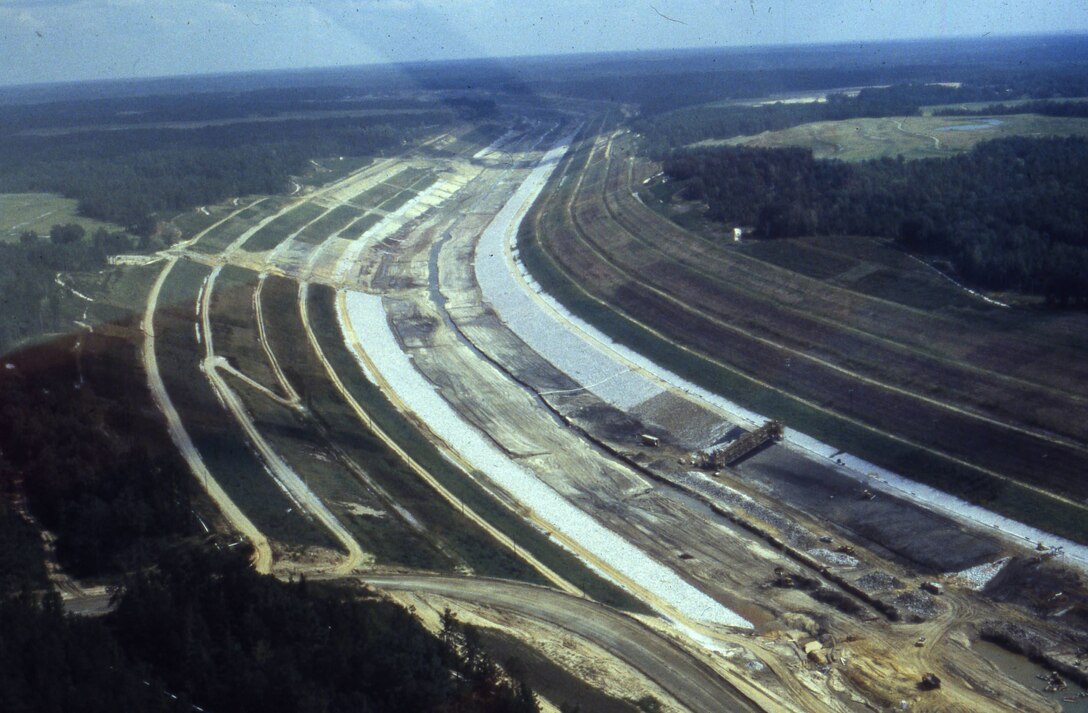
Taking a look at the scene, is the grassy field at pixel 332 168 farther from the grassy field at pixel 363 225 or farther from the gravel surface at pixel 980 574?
the gravel surface at pixel 980 574

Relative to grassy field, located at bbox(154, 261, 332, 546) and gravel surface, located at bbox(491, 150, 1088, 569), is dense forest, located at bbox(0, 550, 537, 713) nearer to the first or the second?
grassy field, located at bbox(154, 261, 332, 546)

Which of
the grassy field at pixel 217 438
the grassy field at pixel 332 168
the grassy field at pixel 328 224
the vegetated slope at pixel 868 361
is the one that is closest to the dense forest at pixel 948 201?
the vegetated slope at pixel 868 361

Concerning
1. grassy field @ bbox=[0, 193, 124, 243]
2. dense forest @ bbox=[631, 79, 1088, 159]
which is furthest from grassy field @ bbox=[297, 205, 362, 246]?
dense forest @ bbox=[631, 79, 1088, 159]

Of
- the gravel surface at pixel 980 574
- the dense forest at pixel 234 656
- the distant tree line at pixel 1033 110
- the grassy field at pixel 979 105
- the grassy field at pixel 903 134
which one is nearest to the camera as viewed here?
the dense forest at pixel 234 656

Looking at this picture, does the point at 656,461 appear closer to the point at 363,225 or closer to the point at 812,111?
the point at 363,225

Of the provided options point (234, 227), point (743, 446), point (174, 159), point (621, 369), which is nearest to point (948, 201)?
point (621, 369)

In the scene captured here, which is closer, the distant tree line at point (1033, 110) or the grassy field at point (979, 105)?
the distant tree line at point (1033, 110)

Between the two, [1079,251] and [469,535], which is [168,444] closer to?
[469,535]

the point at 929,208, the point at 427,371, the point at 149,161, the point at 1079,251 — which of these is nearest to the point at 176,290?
the point at 427,371
